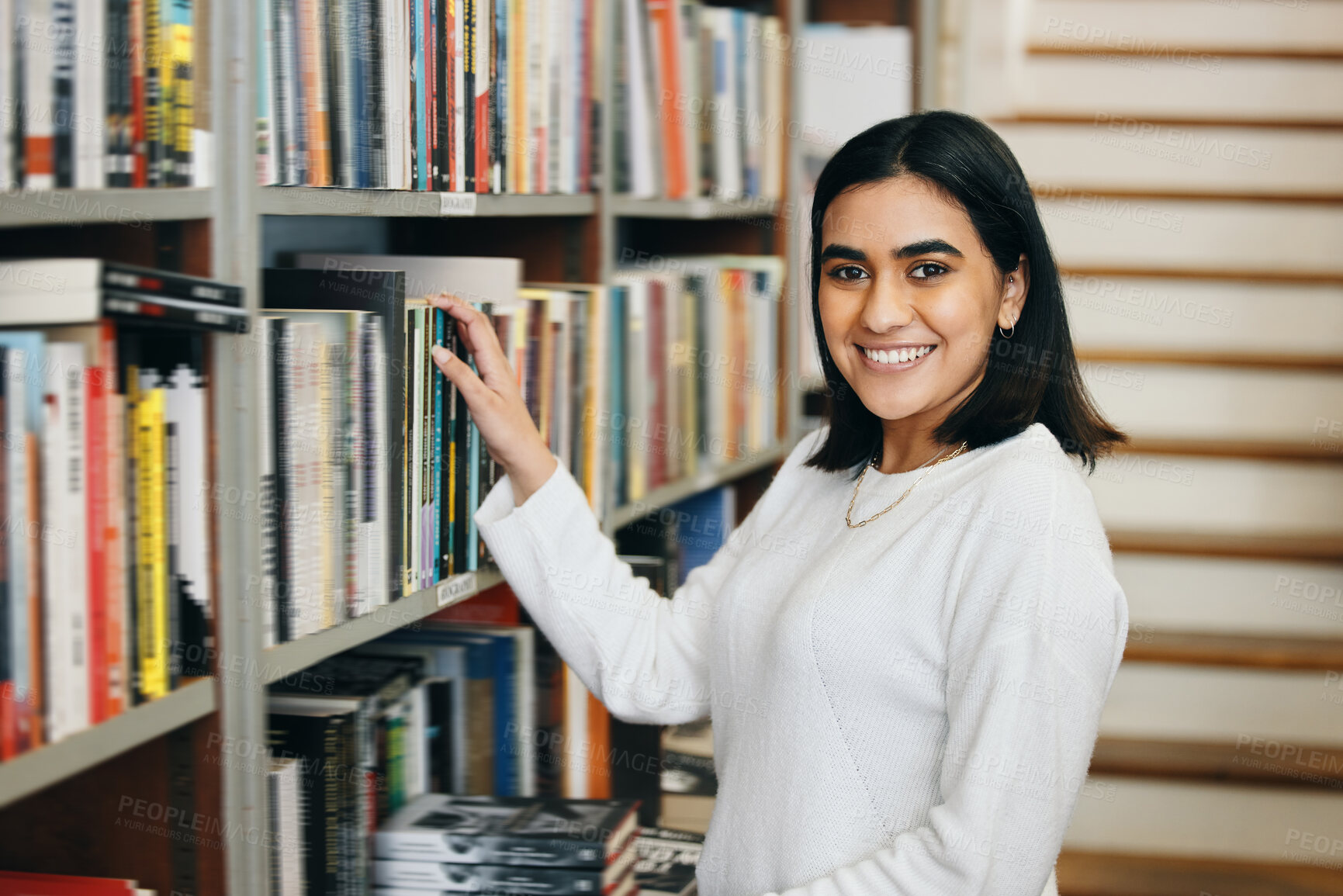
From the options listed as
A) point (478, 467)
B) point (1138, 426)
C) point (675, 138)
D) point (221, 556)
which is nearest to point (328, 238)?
point (478, 467)

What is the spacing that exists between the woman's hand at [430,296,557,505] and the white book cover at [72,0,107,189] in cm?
41

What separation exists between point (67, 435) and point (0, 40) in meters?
0.23

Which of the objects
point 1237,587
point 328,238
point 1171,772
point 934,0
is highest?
point 934,0

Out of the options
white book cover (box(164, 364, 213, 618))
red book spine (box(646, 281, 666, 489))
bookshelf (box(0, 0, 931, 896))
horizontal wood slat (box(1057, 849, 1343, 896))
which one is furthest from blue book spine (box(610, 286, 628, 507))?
horizontal wood slat (box(1057, 849, 1343, 896))

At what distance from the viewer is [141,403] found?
799 mm

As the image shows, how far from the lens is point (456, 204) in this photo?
1186 millimetres

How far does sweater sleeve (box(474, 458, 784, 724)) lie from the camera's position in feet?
4.16

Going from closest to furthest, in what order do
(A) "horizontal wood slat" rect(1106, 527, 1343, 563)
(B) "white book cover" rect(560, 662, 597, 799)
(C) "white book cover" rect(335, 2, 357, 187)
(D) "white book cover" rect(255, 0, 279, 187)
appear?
(D) "white book cover" rect(255, 0, 279, 187) < (C) "white book cover" rect(335, 2, 357, 187) < (B) "white book cover" rect(560, 662, 597, 799) < (A) "horizontal wood slat" rect(1106, 527, 1343, 563)

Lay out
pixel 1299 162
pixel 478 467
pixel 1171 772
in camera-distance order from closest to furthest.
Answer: pixel 478 467 → pixel 1171 772 → pixel 1299 162

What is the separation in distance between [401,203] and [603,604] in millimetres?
500

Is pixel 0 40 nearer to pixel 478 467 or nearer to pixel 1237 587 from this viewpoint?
pixel 478 467

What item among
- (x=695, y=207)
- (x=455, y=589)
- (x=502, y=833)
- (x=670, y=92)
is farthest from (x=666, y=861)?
(x=670, y=92)

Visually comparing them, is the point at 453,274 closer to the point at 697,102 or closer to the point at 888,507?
the point at 888,507

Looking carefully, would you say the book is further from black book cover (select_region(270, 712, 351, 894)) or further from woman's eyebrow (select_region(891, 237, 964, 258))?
woman's eyebrow (select_region(891, 237, 964, 258))
